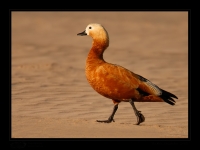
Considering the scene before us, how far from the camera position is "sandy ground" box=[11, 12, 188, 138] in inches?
418

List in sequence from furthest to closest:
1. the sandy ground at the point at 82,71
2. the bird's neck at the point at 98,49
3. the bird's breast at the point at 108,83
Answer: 1. the bird's neck at the point at 98,49
2. the bird's breast at the point at 108,83
3. the sandy ground at the point at 82,71

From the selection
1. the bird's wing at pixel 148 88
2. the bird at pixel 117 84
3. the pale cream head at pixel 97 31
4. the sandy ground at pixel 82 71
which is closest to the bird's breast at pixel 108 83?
the bird at pixel 117 84

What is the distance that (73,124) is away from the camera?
10.6m

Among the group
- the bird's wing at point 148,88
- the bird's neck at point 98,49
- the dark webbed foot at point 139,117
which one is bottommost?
the dark webbed foot at point 139,117

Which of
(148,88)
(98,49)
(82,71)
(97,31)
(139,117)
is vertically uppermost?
(82,71)

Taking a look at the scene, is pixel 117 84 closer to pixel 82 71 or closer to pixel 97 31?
pixel 97 31

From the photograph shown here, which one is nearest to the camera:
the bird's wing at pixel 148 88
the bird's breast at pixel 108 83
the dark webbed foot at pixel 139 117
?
the bird's breast at pixel 108 83

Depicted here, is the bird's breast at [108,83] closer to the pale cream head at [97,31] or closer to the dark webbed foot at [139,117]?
the dark webbed foot at [139,117]

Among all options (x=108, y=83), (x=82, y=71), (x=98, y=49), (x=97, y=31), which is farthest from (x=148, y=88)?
(x=82, y=71)

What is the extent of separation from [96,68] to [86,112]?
2.92 meters

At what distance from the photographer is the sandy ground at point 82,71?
10.6m

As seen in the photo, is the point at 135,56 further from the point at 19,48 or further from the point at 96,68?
the point at 96,68

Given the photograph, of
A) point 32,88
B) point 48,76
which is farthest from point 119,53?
point 32,88

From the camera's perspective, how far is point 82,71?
61.6 feet
